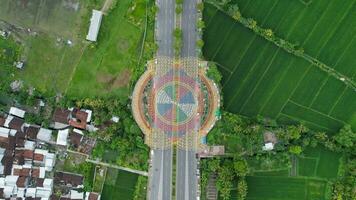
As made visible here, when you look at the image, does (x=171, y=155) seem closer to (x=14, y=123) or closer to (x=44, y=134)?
(x=44, y=134)

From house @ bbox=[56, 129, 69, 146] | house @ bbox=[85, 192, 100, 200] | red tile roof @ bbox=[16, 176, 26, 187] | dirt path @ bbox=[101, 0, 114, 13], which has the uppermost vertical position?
dirt path @ bbox=[101, 0, 114, 13]

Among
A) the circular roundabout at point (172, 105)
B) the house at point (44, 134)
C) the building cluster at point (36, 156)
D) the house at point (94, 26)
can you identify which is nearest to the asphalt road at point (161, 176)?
the circular roundabout at point (172, 105)

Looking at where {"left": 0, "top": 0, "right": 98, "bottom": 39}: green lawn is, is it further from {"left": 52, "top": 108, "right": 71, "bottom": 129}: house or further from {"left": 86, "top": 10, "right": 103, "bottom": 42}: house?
{"left": 52, "top": 108, "right": 71, "bottom": 129}: house

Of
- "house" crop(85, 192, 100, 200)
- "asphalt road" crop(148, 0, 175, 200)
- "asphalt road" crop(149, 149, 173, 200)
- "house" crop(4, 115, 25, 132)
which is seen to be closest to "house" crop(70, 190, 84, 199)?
"house" crop(85, 192, 100, 200)

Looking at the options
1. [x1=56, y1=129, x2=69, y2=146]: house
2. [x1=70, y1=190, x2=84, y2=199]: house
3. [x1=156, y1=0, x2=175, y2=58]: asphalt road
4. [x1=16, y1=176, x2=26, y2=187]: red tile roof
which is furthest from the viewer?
[x1=156, y1=0, x2=175, y2=58]: asphalt road

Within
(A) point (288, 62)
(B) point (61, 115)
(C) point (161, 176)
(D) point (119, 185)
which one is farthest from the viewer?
(D) point (119, 185)

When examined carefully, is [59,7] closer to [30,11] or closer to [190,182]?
[30,11]

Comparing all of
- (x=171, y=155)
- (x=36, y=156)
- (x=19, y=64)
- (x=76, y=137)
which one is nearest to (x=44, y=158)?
(x=36, y=156)
